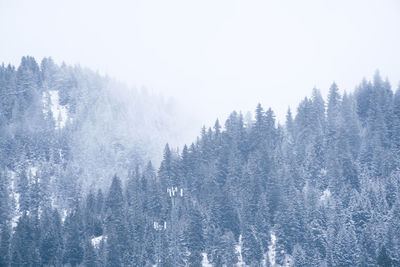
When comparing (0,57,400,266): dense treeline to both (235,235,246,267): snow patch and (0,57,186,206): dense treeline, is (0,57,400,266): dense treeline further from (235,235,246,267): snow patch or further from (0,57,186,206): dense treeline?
(0,57,186,206): dense treeline

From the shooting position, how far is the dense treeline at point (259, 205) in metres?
91.7

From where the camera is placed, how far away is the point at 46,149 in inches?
6250

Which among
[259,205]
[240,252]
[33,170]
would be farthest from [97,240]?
[33,170]

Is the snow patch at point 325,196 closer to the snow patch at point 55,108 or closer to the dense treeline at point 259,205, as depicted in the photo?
the dense treeline at point 259,205

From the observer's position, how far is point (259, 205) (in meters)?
99.6

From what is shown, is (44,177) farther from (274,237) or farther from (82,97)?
(274,237)

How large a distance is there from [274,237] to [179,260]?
19708mm

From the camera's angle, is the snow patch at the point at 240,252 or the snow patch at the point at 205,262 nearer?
the snow patch at the point at 240,252

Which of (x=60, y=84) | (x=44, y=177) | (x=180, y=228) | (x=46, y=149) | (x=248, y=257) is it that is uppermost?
(x=60, y=84)

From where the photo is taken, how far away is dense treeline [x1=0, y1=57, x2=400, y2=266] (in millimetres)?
91688

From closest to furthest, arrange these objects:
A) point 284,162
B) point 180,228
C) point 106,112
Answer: point 180,228 → point 284,162 → point 106,112

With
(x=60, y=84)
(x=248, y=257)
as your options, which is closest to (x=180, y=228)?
(x=248, y=257)

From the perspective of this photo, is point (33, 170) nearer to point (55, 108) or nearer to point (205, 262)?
point (55, 108)

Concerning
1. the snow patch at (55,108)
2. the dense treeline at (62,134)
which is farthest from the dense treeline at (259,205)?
the snow patch at (55,108)
